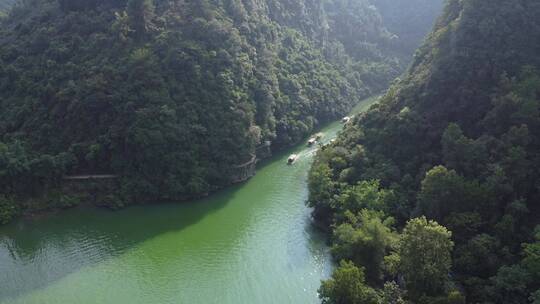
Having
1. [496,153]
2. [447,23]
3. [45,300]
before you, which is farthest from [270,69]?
[45,300]

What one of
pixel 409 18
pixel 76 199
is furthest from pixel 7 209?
pixel 409 18

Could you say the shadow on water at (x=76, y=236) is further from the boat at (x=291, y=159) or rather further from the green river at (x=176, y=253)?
the boat at (x=291, y=159)

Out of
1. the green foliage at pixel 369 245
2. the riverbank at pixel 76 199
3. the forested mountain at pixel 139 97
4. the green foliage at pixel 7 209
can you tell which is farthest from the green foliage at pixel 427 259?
the green foliage at pixel 7 209

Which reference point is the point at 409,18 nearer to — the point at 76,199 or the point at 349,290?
the point at 76,199

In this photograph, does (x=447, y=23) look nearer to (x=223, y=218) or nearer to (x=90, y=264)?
(x=223, y=218)

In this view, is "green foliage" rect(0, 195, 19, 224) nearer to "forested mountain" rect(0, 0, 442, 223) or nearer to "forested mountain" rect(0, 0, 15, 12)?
"forested mountain" rect(0, 0, 442, 223)
